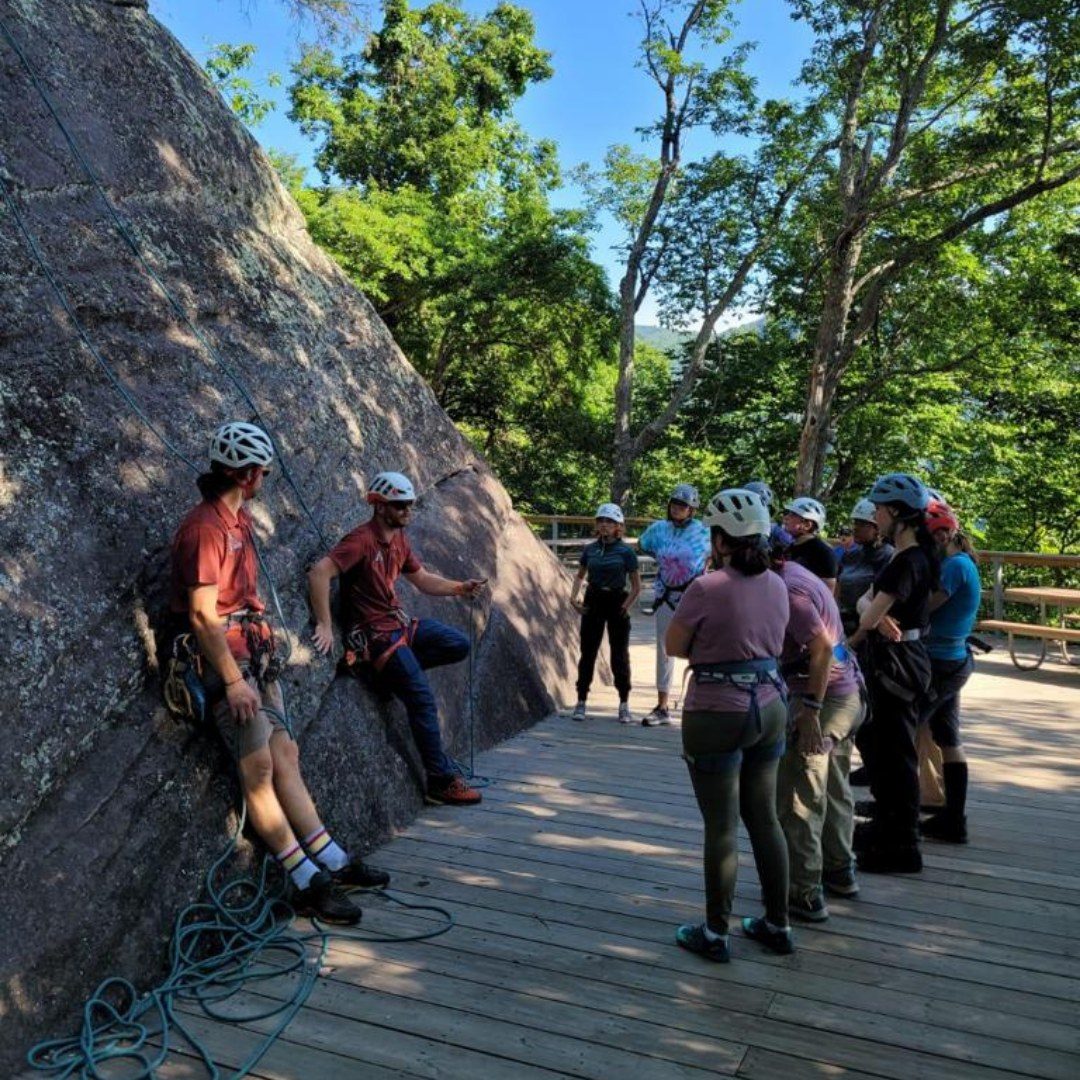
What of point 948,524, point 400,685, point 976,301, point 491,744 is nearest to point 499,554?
point 491,744

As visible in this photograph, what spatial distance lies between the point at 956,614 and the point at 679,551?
273 centimetres

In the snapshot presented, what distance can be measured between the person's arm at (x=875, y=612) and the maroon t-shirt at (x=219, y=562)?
2.84 metres

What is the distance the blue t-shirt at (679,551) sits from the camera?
746 cm

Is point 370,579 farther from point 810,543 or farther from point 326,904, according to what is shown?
point 810,543

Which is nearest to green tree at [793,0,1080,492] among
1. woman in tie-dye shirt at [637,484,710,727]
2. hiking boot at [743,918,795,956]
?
woman in tie-dye shirt at [637,484,710,727]

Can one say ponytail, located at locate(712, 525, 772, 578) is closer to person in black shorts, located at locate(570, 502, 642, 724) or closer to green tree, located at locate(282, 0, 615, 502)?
person in black shorts, located at locate(570, 502, 642, 724)

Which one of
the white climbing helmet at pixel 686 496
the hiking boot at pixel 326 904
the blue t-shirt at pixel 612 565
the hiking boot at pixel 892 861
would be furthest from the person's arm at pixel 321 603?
the white climbing helmet at pixel 686 496

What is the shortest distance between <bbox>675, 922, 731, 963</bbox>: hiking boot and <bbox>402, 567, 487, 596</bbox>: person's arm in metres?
Result: 2.56

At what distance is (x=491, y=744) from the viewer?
694 centimetres

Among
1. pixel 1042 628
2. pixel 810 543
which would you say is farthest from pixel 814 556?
pixel 1042 628

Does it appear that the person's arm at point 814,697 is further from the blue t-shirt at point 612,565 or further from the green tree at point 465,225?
the green tree at point 465,225

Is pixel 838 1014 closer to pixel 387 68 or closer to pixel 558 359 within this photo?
pixel 558 359

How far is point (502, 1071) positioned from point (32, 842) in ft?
5.61

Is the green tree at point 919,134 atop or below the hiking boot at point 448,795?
atop
